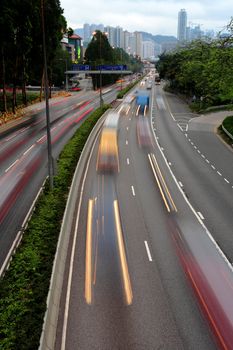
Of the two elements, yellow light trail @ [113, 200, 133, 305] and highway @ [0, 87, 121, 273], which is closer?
yellow light trail @ [113, 200, 133, 305]

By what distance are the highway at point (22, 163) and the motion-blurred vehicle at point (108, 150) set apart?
14.6 ft

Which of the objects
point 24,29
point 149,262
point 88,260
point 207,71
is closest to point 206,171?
point 149,262

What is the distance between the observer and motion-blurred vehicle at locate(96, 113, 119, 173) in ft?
115

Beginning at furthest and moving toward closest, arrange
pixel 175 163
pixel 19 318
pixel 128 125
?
pixel 128 125, pixel 175 163, pixel 19 318

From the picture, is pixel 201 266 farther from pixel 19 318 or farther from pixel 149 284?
pixel 19 318

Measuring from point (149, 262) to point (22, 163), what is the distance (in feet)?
66.9

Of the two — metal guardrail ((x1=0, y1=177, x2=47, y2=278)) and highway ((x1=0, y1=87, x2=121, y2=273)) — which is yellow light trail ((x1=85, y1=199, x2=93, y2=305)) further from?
highway ((x1=0, y1=87, x2=121, y2=273))

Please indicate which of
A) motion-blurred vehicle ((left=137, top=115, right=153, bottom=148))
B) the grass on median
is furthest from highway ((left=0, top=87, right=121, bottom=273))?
motion-blurred vehicle ((left=137, top=115, right=153, bottom=148))

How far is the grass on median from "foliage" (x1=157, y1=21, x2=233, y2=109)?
32869 mm

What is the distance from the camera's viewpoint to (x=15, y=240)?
66.6 feet

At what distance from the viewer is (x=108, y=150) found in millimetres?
41250

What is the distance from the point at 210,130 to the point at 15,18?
3151cm

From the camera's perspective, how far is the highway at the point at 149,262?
540 inches

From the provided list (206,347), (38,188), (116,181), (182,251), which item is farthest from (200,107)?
(206,347)
